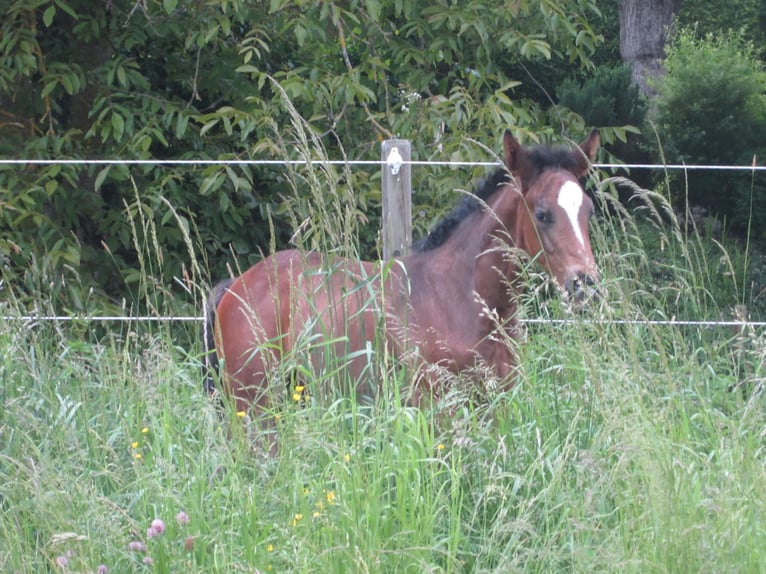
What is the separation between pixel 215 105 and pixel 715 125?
5.67 meters

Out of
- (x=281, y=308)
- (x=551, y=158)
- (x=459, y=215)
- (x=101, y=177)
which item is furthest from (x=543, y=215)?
(x=101, y=177)

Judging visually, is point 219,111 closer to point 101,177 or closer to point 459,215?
point 101,177

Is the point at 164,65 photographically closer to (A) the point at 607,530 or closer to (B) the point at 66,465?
(B) the point at 66,465

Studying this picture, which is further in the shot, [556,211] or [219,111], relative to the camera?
[219,111]

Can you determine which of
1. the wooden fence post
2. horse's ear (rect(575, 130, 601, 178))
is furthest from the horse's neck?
the wooden fence post

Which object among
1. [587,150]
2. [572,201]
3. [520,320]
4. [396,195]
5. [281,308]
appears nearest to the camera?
[520,320]

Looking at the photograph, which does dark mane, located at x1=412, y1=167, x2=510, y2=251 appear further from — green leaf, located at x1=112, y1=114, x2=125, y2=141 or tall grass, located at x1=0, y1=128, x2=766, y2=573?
green leaf, located at x1=112, y1=114, x2=125, y2=141

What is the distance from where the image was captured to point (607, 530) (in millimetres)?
2807

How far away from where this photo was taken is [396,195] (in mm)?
5152

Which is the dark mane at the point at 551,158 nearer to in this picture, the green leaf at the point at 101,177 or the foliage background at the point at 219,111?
the foliage background at the point at 219,111

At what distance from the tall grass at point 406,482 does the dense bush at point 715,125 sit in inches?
288

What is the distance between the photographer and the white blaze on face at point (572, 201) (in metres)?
4.17

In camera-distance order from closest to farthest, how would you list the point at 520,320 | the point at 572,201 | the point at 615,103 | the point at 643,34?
the point at 520,320, the point at 572,201, the point at 615,103, the point at 643,34

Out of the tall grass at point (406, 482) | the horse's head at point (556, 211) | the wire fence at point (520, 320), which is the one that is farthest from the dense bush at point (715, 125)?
the tall grass at point (406, 482)
